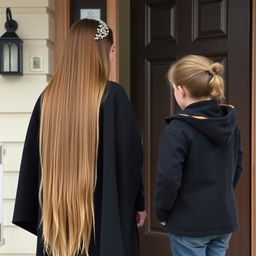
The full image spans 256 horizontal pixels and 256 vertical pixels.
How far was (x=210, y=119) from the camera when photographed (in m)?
1.89

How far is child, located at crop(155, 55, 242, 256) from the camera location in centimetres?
188

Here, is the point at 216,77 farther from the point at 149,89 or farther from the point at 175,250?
the point at 149,89

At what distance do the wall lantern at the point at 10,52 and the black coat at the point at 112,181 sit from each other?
101 cm

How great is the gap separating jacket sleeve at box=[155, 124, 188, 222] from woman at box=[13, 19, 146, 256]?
0.35ft

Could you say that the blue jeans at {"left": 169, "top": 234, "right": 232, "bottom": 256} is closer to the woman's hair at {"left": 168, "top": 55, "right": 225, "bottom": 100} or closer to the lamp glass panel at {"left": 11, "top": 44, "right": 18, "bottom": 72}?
the woman's hair at {"left": 168, "top": 55, "right": 225, "bottom": 100}

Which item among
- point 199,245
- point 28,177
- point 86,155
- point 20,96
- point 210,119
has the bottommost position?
point 199,245

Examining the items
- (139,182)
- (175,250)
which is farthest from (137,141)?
(175,250)

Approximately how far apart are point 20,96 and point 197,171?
1456mm

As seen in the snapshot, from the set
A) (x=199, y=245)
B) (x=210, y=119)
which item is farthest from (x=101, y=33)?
(x=199, y=245)

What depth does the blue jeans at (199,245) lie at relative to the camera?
1.96m

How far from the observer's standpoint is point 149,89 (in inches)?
128

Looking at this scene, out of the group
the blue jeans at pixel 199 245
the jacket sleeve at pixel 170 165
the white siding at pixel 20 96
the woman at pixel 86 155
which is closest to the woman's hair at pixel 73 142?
the woman at pixel 86 155

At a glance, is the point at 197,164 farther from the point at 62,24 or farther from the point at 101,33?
the point at 62,24

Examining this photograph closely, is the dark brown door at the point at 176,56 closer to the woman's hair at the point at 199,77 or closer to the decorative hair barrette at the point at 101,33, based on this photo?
the woman's hair at the point at 199,77
